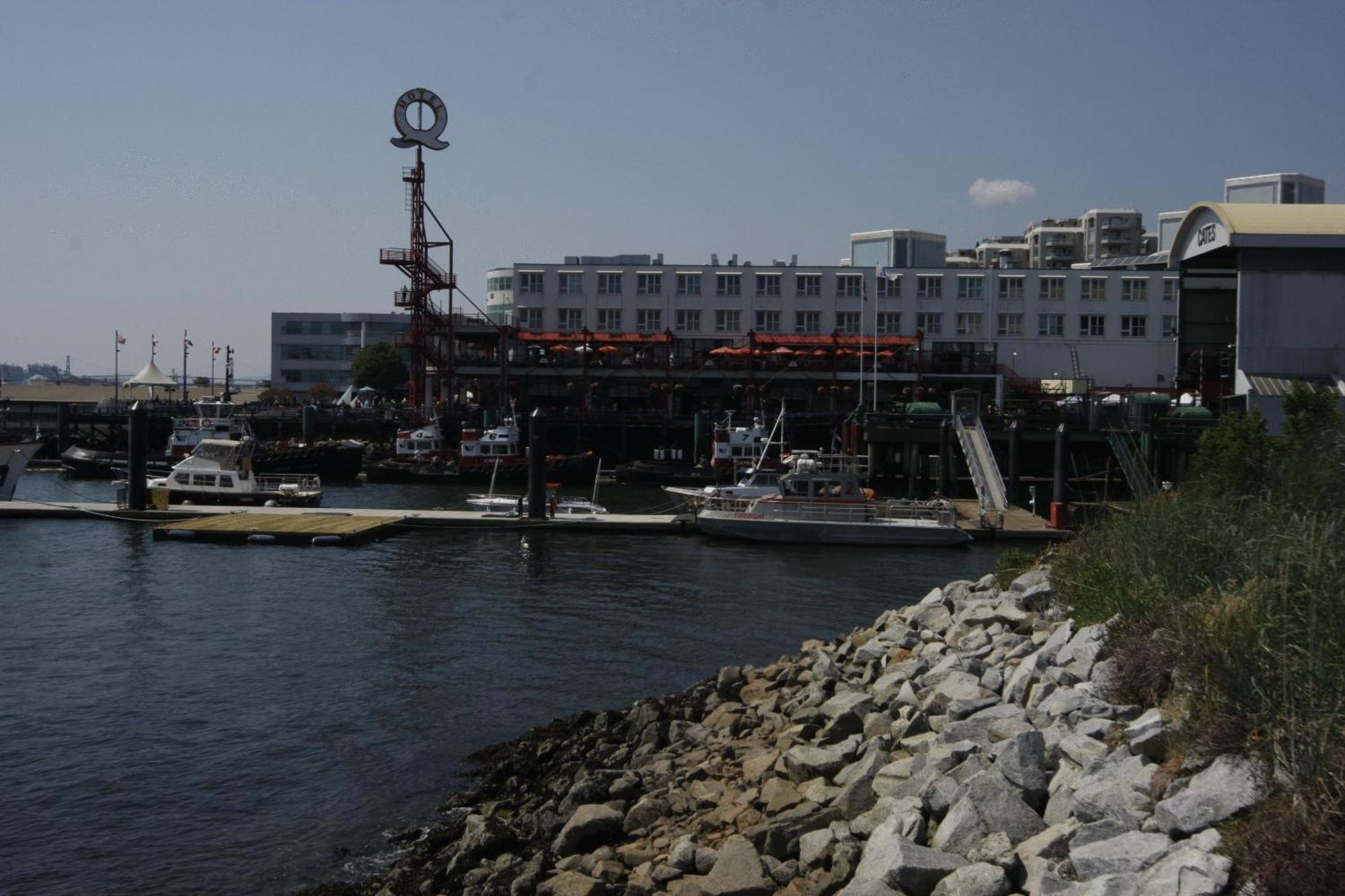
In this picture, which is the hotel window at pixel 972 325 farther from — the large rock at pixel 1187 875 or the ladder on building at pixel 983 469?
the large rock at pixel 1187 875

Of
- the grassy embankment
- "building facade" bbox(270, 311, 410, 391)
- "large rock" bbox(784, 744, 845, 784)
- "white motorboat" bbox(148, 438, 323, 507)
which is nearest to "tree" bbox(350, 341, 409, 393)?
"building facade" bbox(270, 311, 410, 391)

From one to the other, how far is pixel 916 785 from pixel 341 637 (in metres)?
18.4

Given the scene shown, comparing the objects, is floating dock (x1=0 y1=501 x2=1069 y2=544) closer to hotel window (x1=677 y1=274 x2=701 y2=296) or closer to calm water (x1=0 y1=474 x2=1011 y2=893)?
calm water (x1=0 y1=474 x2=1011 y2=893)

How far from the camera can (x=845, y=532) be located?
43.8 m

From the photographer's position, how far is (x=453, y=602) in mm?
32250

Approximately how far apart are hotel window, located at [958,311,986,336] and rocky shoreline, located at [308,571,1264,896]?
236 ft

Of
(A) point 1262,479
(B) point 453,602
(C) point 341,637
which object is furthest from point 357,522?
(A) point 1262,479

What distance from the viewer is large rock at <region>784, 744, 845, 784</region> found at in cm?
1402

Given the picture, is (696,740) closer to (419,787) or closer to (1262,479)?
(419,787)

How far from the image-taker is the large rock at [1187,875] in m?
8.65

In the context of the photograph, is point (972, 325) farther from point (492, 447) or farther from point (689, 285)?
point (492, 447)

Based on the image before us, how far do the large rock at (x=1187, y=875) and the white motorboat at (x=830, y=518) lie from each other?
3469 cm

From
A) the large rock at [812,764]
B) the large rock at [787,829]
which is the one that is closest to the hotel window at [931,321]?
the large rock at [812,764]

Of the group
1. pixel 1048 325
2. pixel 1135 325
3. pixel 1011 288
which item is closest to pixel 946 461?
pixel 1048 325
